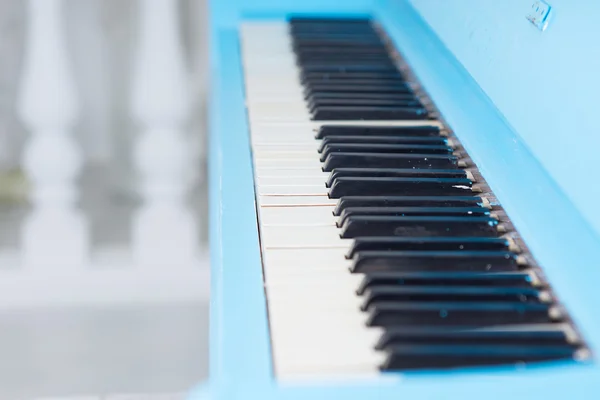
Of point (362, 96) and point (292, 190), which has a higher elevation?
point (362, 96)

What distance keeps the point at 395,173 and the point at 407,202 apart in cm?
9

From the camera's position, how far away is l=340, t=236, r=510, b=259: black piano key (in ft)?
3.24

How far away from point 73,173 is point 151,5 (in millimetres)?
556

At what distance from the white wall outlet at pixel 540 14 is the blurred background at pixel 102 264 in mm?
1279

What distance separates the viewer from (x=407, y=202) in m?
1.10

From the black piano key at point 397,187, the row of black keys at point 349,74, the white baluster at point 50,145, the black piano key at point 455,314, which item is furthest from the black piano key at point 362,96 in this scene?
the white baluster at point 50,145

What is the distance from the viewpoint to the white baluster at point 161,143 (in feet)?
7.53

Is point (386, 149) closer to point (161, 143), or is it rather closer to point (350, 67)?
point (350, 67)

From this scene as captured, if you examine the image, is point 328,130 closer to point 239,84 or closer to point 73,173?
point 239,84

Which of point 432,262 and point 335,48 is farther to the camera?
point 335,48

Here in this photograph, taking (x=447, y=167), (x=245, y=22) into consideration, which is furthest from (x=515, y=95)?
(x=245, y=22)

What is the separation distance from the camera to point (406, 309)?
0.85 m

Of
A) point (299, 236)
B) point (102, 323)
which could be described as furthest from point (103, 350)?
point (299, 236)

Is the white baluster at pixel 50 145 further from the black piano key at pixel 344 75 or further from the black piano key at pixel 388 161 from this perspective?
the black piano key at pixel 388 161
